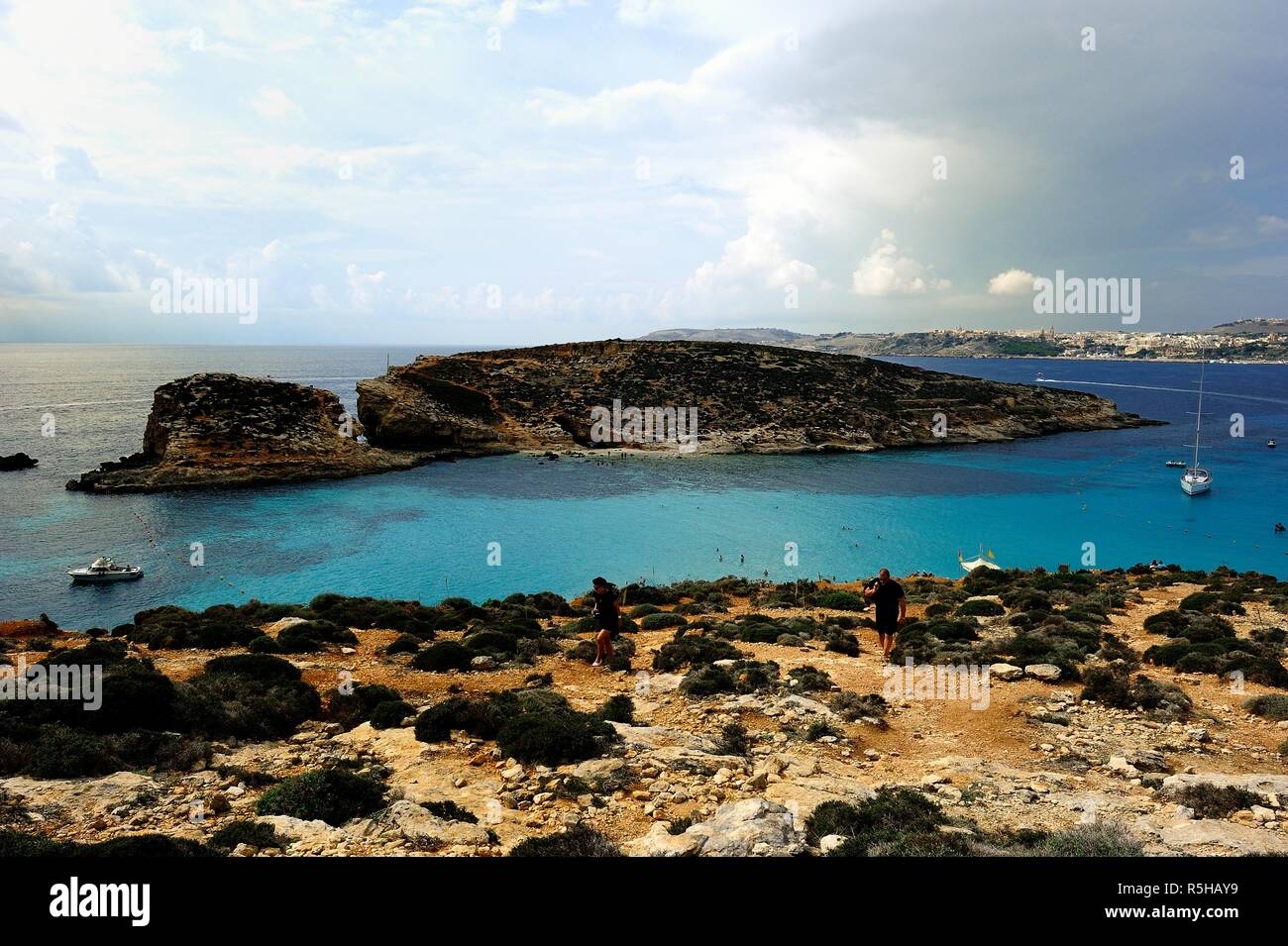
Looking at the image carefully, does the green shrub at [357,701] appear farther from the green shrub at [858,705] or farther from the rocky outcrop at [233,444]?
the rocky outcrop at [233,444]

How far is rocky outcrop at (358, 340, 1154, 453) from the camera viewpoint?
71312mm

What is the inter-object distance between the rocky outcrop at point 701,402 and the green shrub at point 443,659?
54721mm

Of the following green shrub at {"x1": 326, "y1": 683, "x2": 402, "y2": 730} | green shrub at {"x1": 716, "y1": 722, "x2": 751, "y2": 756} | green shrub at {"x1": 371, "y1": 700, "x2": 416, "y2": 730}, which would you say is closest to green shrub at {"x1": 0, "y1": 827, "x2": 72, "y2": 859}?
green shrub at {"x1": 371, "y1": 700, "x2": 416, "y2": 730}

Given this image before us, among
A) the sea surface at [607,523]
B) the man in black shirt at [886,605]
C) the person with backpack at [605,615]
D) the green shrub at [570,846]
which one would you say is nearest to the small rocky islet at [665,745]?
the green shrub at [570,846]

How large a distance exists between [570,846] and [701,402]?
75.8 m

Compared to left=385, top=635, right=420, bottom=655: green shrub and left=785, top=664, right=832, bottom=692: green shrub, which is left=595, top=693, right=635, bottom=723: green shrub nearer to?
left=785, top=664, right=832, bottom=692: green shrub

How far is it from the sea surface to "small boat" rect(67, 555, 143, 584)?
0.51 m

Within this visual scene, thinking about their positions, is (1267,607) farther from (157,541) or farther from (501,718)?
(157,541)

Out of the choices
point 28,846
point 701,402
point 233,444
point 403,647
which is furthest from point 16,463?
point 28,846

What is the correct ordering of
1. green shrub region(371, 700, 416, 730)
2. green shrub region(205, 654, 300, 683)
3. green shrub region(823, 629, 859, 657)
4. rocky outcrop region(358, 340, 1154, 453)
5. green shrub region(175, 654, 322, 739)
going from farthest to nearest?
1. rocky outcrop region(358, 340, 1154, 453)
2. green shrub region(823, 629, 859, 657)
3. green shrub region(205, 654, 300, 683)
4. green shrub region(371, 700, 416, 730)
5. green shrub region(175, 654, 322, 739)

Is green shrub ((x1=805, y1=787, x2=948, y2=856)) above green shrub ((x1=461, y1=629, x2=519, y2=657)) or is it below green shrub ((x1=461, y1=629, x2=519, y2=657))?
above

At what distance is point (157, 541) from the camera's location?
36.9 meters

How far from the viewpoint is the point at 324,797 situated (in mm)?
8055

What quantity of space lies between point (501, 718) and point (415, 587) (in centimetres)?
2184
